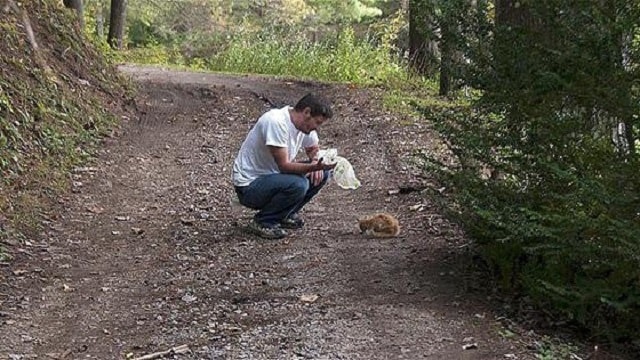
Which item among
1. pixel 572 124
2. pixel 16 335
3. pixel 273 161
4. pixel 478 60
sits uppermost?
pixel 478 60

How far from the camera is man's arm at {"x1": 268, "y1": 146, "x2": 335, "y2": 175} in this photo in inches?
241

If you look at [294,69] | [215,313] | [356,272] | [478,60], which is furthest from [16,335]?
[294,69]

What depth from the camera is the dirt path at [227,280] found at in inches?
170

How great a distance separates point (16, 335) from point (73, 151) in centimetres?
445

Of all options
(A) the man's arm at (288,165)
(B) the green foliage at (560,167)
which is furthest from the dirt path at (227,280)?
(A) the man's arm at (288,165)

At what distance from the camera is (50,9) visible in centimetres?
1180

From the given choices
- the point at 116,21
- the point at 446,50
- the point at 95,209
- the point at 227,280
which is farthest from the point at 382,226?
the point at 116,21

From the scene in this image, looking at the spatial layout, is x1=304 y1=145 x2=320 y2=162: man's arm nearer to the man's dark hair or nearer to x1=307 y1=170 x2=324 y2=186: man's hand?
x1=307 y1=170 x2=324 y2=186: man's hand

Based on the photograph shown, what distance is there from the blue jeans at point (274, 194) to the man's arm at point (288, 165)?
0.11 meters

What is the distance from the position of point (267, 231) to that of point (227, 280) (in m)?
0.94

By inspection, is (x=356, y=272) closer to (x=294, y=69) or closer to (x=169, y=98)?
(x=169, y=98)

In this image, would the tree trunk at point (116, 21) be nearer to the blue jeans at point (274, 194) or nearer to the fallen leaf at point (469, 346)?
the blue jeans at point (274, 194)

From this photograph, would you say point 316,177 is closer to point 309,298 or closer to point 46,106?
point 309,298

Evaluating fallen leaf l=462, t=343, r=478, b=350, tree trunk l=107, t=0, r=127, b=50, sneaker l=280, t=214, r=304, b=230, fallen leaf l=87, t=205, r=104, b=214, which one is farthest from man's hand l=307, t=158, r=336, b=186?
tree trunk l=107, t=0, r=127, b=50
